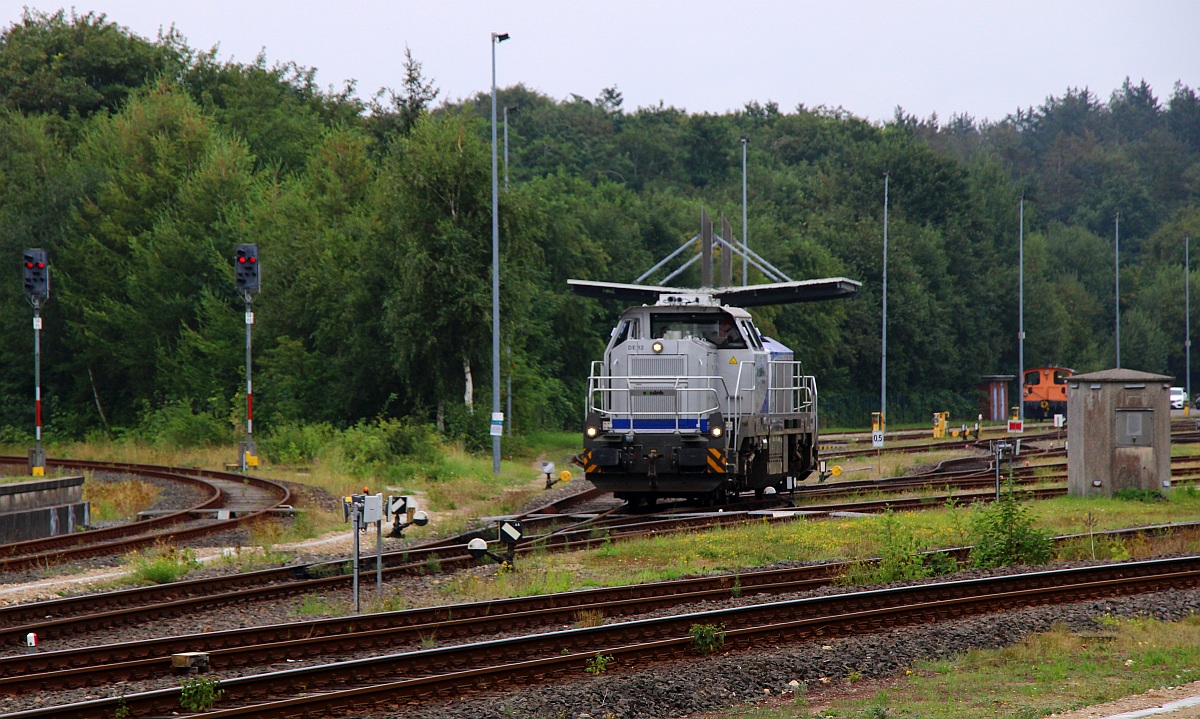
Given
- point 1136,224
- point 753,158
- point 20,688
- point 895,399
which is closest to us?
point 20,688

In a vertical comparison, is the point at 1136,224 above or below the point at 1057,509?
above

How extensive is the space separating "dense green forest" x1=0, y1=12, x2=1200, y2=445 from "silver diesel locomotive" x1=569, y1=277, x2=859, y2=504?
13.3m

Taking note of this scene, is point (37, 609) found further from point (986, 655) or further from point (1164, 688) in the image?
point (1164, 688)

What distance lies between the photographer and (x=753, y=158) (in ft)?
308

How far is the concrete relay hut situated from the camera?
71.4 feet

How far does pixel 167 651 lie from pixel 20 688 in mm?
1408

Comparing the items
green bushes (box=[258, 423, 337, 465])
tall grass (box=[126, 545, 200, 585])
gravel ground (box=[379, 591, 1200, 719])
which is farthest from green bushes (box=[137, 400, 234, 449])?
gravel ground (box=[379, 591, 1200, 719])

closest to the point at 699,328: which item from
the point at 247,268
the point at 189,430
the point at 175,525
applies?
the point at 175,525

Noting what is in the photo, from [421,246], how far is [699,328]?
15.4 metres

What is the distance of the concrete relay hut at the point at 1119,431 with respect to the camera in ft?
71.4

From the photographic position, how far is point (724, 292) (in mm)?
22578

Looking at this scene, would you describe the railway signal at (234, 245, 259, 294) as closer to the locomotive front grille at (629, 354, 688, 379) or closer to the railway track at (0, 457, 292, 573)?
the railway track at (0, 457, 292, 573)

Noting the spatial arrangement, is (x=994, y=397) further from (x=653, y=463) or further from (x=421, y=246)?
(x=653, y=463)

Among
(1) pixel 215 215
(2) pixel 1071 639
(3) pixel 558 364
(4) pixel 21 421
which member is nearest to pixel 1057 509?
(2) pixel 1071 639
